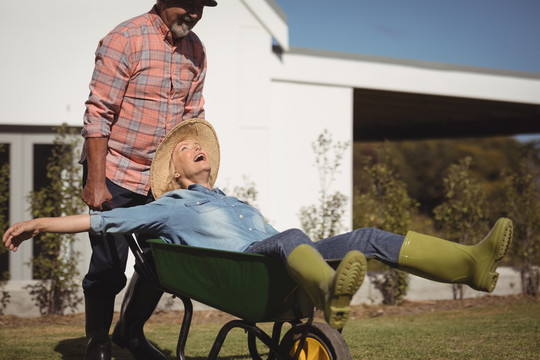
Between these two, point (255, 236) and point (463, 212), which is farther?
point (463, 212)

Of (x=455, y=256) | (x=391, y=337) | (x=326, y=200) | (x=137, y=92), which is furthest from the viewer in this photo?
(x=326, y=200)

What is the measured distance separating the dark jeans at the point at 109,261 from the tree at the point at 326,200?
3.30 m

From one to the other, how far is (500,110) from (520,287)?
424cm

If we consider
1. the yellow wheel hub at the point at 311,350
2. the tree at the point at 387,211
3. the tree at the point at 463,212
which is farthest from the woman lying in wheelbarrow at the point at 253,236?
the tree at the point at 463,212

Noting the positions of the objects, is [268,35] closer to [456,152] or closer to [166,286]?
[166,286]

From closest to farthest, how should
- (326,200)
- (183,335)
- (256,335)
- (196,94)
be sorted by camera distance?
(256,335)
(183,335)
(196,94)
(326,200)

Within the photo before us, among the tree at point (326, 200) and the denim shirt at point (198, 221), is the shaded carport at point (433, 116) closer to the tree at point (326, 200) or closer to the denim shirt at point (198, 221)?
the tree at point (326, 200)

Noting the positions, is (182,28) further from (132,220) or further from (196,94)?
(132,220)

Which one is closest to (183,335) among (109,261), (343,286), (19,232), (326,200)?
(109,261)

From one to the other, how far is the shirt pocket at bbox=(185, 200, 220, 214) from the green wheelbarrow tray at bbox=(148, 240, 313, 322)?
0.25 metres

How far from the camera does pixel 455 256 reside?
2.69 m

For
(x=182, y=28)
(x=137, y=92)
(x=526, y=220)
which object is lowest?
(x=526, y=220)

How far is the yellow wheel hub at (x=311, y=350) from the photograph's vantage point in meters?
2.89

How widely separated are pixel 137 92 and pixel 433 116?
9.10m
